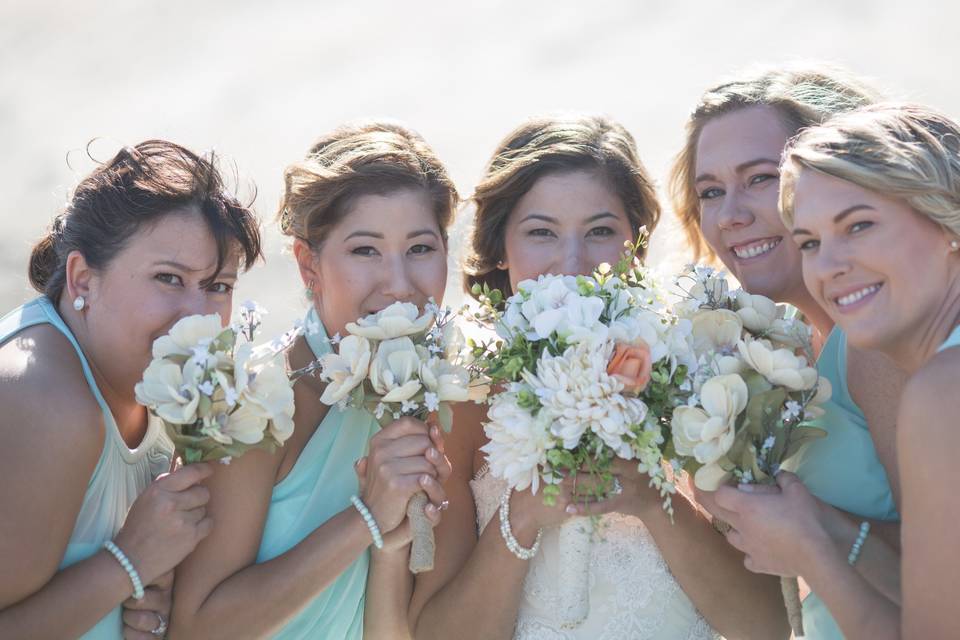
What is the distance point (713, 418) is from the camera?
4.03 m

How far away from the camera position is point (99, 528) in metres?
4.54

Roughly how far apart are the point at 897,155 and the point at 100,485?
3.49m

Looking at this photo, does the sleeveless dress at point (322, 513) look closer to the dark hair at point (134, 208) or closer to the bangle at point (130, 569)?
the bangle at point (130, 569)

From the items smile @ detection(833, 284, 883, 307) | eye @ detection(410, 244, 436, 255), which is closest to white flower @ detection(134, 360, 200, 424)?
eye @ detection(410, 244, 436, 255)

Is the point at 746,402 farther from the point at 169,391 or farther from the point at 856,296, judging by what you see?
the point at 169,391

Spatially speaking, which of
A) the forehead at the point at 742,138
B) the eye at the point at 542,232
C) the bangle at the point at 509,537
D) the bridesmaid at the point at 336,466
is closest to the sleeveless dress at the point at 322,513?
the bridesmaid at the point at 336,466

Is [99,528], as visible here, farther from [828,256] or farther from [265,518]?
[828,256]

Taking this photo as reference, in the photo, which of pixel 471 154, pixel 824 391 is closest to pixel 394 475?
pixel 824 391

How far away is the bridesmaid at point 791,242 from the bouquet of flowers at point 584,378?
93cm

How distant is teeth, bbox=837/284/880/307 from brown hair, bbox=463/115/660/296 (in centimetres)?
176

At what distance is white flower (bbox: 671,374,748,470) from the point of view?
13.3ft

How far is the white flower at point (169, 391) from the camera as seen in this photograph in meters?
4.25

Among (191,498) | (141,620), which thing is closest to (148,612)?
(141,620)

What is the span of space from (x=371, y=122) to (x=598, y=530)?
95.3 inches
